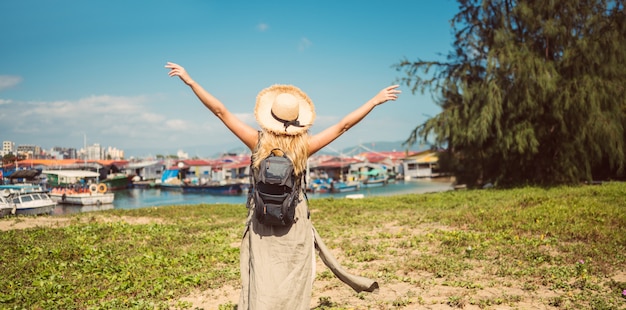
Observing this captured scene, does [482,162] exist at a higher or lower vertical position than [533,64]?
lower

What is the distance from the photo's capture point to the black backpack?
2797mm

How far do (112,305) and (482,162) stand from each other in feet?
59.0

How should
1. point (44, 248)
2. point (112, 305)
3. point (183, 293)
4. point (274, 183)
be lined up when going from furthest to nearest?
point (44, 248) < point (183, 293) < point (112, 305) < point (274, 183)

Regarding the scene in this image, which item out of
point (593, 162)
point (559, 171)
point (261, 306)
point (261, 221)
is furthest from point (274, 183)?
point (593, 162)

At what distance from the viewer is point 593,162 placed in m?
18.2

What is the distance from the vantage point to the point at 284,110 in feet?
10.3

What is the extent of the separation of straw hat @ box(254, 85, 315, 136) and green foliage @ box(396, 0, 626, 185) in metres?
15.3

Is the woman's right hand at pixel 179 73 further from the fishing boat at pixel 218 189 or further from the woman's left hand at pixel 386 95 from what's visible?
the fishing boat at pixel 218 189

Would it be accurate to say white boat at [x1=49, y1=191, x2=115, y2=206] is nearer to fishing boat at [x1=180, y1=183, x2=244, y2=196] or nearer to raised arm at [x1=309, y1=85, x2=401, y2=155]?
fishing boat at [x1=180, y1=183, x2=244, y2=196]

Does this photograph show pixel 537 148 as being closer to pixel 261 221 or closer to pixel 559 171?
pixel 559 171

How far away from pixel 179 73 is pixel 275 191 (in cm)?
109

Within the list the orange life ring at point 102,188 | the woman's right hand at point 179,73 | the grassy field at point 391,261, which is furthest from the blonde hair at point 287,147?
the orange life ring at point 102,188

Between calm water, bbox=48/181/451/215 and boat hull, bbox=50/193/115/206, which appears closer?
calm water, bbox=48/181/451/215

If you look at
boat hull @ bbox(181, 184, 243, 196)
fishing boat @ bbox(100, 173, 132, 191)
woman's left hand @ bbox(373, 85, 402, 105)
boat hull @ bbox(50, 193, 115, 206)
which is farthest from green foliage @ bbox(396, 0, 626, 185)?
fishing boat @ bbox(100, 173, 132, 191)
